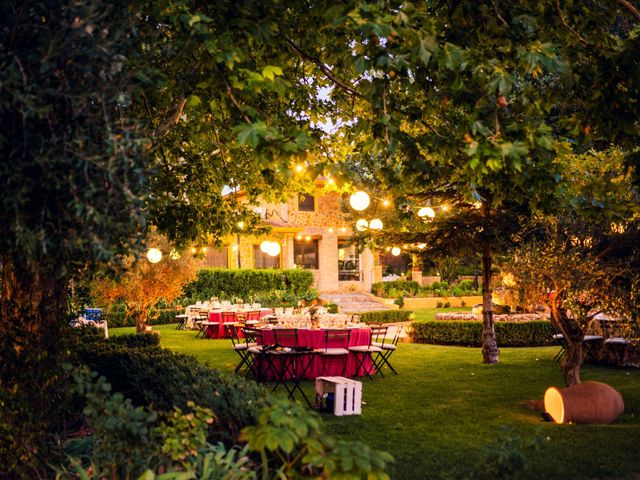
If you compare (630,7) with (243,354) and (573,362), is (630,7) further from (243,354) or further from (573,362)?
(243,354)

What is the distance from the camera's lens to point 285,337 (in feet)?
39.6

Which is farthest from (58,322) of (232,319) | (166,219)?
(232,319)

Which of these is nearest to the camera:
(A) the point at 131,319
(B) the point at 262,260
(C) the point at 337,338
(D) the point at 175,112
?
(D) the point at 175,112

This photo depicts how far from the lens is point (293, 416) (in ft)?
11.9

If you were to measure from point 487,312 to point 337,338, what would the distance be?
3.98 meters

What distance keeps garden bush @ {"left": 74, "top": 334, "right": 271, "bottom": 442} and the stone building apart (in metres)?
25.7

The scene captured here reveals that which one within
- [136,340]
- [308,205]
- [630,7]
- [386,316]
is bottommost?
[386,316]

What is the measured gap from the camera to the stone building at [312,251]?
33562 mm

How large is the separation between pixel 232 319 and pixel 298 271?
36.1 feet

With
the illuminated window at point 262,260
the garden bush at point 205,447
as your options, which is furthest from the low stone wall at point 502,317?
the garden bush at point 205,447

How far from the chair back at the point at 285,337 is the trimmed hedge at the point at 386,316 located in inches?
457

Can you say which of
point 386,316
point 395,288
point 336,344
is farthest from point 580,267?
point 395,288

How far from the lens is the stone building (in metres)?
33.6

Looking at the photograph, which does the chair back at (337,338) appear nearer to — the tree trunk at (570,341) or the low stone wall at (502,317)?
the tree trunk at (570,341)
